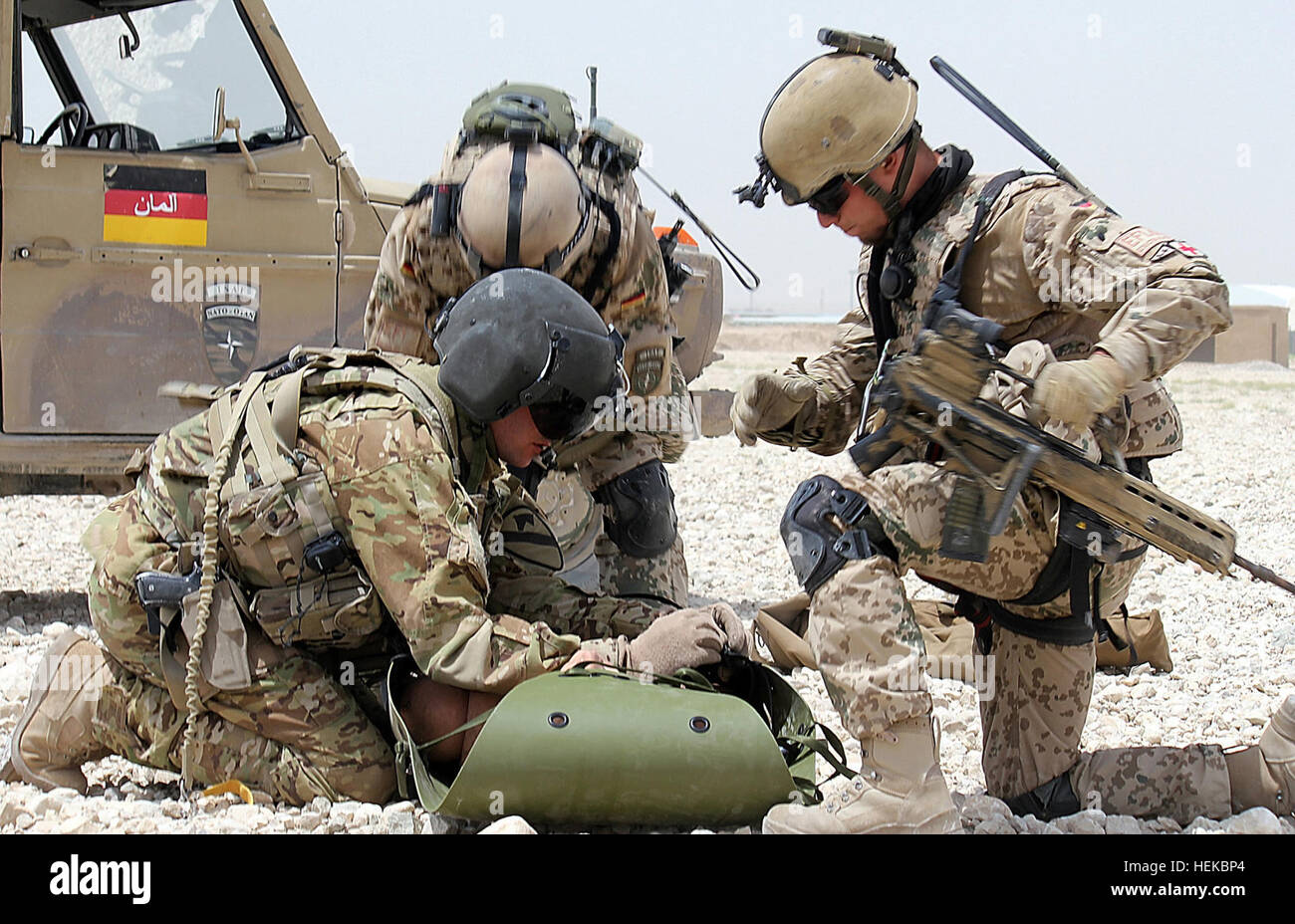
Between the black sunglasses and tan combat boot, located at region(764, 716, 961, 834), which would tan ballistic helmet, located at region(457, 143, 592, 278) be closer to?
the black sunglasses

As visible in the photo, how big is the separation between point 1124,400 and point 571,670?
1.38 metres

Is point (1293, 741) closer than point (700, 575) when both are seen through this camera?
Yes

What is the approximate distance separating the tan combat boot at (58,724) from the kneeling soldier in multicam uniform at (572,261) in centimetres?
119

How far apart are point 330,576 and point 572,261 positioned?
4.06 feet

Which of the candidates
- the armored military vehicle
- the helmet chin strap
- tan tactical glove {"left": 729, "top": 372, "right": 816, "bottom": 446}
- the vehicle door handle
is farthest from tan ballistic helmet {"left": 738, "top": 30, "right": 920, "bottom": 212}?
the vehicle door handle

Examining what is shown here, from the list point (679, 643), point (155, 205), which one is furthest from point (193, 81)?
point (679, 643)

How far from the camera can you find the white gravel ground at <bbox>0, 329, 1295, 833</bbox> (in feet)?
9.80

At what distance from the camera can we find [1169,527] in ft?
8.94

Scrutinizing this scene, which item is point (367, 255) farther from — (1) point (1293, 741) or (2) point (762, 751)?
(1) point (1293, 741)

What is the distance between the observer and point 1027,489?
2941 mm

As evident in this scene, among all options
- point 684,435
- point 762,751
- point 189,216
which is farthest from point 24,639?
point 762,751

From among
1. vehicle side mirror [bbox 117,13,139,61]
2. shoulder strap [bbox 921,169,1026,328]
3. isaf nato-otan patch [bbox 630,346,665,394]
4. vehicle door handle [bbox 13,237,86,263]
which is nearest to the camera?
shoulder strap [bbox 921,169,1026,328]

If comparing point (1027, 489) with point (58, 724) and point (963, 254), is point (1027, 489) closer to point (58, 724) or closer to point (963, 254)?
point (963, 254)
